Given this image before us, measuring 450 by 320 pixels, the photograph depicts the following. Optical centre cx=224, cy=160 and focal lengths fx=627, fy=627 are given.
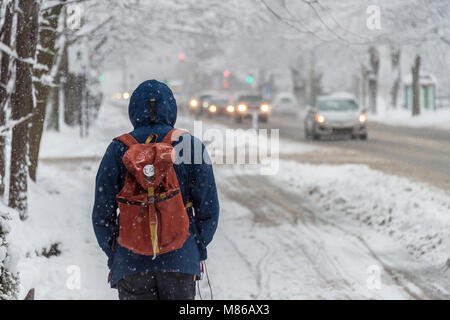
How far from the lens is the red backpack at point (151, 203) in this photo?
3092mm

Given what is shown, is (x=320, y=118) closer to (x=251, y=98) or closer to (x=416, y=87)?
(x=416, y=87)

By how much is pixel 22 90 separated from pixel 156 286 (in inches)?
196

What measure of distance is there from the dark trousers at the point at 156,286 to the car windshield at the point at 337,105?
21063 mm

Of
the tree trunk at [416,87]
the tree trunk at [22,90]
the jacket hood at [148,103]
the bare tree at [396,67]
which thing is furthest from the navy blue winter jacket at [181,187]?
the bare tree at [396,67]

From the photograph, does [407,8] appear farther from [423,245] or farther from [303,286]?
[303,286]

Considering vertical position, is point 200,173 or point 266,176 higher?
point 200,173

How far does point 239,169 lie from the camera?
15.7m

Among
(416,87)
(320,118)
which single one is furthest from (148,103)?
(416,87)

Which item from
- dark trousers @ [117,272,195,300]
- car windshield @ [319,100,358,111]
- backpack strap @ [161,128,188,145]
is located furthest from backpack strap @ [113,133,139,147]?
car windshield @ [319,100,358,111]

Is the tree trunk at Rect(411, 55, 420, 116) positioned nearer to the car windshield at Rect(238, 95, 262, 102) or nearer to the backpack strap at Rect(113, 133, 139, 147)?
the car windshield at Rect(238, 95, 262, 102)

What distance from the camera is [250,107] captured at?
1453 inches

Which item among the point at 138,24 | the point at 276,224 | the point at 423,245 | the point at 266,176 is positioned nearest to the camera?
the point at 423,245
